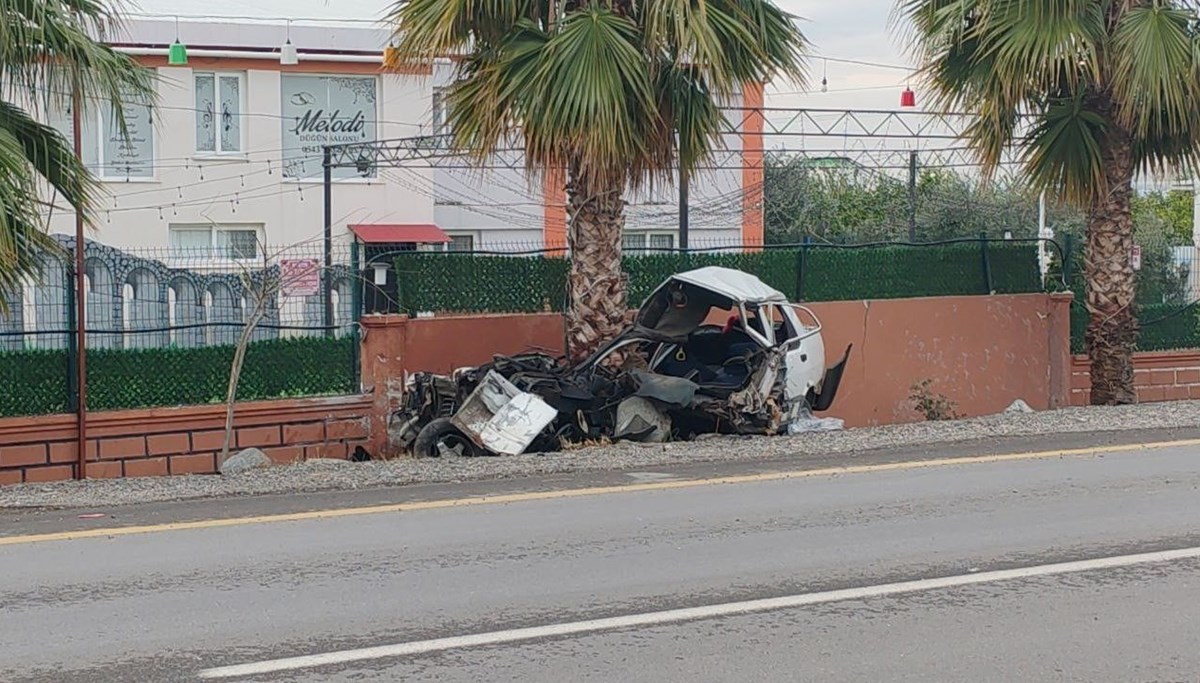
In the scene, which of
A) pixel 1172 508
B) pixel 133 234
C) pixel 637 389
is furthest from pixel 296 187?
pixel 1172 508

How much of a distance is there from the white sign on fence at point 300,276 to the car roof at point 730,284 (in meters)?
3.68

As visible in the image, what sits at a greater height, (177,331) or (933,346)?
(177,331)

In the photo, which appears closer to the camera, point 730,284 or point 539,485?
point 539,485

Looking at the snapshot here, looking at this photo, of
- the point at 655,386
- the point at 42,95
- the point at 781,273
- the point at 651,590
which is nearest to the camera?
the point at 651,590

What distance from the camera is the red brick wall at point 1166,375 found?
746 inches

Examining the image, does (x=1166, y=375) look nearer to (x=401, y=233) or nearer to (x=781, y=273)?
(x=781, y=273)

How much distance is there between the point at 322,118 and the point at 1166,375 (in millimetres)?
17148

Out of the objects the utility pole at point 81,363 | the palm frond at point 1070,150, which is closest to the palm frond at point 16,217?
the utility pole at point 81,363

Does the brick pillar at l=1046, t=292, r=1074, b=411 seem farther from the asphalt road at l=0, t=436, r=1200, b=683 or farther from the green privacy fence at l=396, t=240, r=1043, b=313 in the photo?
the asphalt road at l=0, t=436, r=1200, b=683

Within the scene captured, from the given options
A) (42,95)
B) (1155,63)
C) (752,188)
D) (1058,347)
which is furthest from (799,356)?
(752,188)

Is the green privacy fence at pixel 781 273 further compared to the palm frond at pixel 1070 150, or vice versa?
the palm frond at pixel 1070 150

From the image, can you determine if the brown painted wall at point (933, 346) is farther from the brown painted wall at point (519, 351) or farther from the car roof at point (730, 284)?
the car roof at point (730, 284)

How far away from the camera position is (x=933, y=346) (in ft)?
57.0

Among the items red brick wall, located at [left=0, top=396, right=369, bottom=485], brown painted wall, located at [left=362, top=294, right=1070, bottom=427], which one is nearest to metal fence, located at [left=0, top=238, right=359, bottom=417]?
red brick wall, located at [left=0, top=396, right=369, bottom=485]
